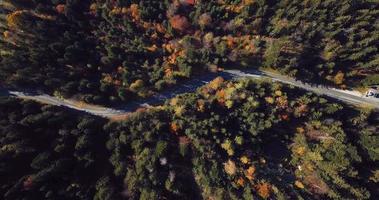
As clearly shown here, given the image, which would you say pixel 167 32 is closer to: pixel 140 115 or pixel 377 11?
pixel 140 115

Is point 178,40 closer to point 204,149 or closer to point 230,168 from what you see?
point 204,149

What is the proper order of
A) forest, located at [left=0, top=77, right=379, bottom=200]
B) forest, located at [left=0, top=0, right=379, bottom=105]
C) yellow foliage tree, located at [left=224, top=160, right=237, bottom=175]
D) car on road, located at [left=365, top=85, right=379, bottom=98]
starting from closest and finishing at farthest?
1. forest, located at [left=0, top=77, right=379, bottom=200]
2. yellow foliage tree, located at [left=224, top=160, right=237, bottom=175]
3. forest, located at [left=0, top=0, right=379, bottom=105]
4. car on road, located at [left=365, top=85, right=379, bottom=98]

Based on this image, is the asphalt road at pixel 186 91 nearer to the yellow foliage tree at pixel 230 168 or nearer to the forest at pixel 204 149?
the forest at pixel 204 149

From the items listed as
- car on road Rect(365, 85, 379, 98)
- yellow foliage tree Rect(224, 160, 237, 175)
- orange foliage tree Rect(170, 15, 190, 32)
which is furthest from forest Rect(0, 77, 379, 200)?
orange foliage tree Rect(170, 15, 190, 32)

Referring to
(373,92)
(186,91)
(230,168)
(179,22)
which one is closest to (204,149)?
(230,168)

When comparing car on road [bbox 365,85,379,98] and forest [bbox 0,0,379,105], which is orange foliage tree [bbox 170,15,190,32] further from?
car on road [bbox 365,85,379,98]

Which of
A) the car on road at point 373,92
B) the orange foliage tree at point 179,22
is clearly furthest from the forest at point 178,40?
the car on road at point 373,92
